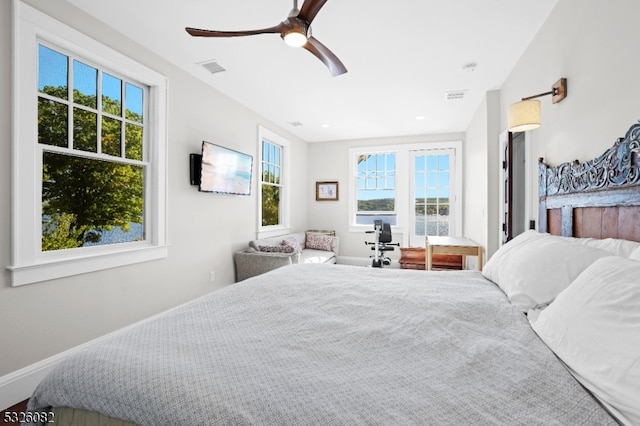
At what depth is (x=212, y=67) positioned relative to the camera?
311 centimetres

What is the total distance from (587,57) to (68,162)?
3.54 metres

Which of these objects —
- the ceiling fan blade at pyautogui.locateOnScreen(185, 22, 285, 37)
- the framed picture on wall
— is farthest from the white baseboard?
the framed picture on wall

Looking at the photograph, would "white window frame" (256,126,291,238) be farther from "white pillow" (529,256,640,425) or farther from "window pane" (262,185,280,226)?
"white pillow" (529,256,640,425)

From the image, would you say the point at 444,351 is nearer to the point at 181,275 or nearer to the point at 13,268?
the point at 13,268

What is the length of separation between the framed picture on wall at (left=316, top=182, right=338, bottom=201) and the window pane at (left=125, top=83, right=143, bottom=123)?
12.9 ft

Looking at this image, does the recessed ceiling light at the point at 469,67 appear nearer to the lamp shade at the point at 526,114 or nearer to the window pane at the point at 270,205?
the lamp shade at the point at 526,114

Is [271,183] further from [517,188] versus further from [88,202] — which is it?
[517,188]

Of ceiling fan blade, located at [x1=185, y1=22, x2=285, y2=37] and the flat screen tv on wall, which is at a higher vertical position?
ceiling fan blade, located at [x1=185, y1=22, x2=285, y2=37]

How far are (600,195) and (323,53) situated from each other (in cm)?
188

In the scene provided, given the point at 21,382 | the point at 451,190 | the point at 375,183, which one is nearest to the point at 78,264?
the point at 21,382

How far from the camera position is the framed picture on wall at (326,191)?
Result: 6.25 metres

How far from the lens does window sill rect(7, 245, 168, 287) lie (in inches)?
74.9

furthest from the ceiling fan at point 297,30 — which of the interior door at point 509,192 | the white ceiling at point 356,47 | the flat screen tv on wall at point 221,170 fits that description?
the interior door at point 509,192

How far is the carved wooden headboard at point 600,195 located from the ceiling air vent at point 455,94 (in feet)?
6.58
